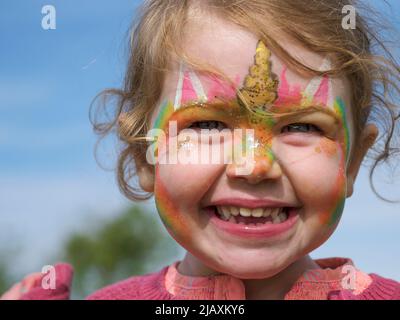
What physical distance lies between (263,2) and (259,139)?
0.60 meters

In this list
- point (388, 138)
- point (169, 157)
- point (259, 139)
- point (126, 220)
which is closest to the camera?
point (259, 139)

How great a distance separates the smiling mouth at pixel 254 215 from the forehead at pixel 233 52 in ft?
1.51

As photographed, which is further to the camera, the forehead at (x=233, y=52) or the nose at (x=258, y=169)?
the forehead at (x=233, y=52)

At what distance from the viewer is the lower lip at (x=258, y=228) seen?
2.36 metres


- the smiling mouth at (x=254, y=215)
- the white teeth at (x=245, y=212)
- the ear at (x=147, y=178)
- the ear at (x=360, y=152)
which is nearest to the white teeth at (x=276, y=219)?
the smiling mouth at (x=254, y=215)

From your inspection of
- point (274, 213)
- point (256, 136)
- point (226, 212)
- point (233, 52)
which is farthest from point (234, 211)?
point (233, 52)

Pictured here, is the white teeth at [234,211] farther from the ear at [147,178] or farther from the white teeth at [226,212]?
the ear at [147,178]

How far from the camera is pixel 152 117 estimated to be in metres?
2.76

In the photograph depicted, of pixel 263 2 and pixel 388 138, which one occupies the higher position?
pixel 263 2

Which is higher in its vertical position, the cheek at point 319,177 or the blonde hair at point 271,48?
the blonde hair at point 271,48

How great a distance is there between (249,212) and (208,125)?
38 centimetres

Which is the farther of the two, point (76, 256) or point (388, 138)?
point (76, 256)
